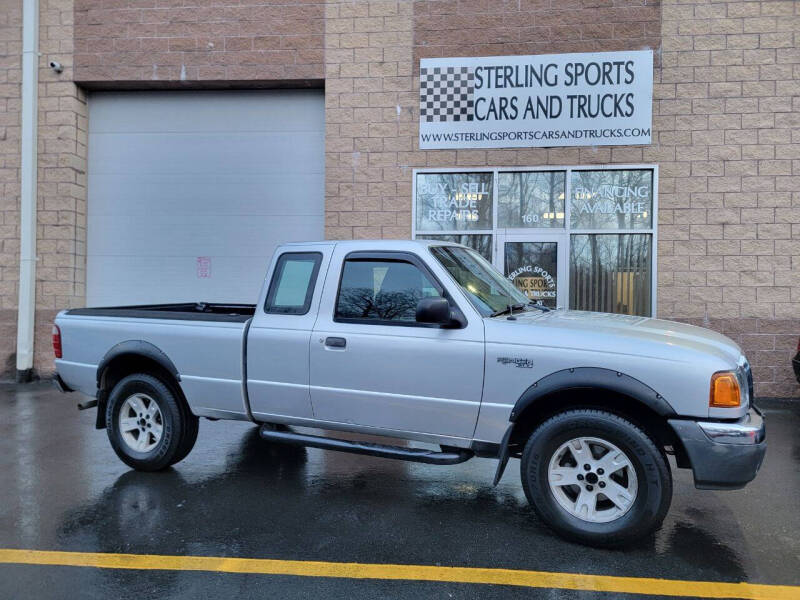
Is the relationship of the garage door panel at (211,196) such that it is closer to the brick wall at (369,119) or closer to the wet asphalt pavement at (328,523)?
the brick wall at (369,119)

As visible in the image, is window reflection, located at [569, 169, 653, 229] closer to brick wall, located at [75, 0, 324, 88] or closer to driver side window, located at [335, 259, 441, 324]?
brick wall, located at [75, 0, 324, 88]

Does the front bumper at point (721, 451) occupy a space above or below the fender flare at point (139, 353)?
below

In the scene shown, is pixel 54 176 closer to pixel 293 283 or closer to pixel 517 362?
pixel 293 283

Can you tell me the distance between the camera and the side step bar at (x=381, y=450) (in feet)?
14.2

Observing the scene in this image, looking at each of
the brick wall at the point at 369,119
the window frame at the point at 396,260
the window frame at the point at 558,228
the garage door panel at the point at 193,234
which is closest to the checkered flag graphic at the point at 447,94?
the brick wall at the point at 369,119

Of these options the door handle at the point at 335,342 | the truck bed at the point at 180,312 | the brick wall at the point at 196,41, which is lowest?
the door handle at the point at 335,342

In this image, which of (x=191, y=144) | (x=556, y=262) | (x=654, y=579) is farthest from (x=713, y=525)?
(x=191, y=144)

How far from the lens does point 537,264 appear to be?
9.70 meters

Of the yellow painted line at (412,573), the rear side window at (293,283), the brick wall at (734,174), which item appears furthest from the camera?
the brick wall at (734,174)

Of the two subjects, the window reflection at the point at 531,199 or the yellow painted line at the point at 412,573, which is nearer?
the yellow painted line at the point at 412,573

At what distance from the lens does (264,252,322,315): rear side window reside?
5.00 m

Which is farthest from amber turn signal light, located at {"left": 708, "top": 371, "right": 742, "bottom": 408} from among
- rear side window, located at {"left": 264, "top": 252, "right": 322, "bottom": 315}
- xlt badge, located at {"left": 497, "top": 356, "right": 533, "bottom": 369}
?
rear side window, located at {"left": 264, "top": 252, "right": 322, "bottom": 315}

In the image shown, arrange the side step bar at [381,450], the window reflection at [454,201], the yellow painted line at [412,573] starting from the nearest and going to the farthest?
the yellow painted line at [412,573], the side step bar at [381,450], the window reflection at [454,201]

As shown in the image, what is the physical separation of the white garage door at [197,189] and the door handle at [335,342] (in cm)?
602
